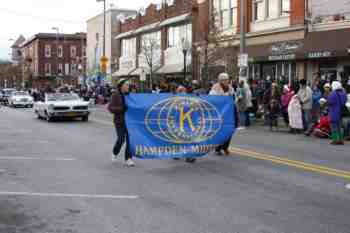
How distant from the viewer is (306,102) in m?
18.9

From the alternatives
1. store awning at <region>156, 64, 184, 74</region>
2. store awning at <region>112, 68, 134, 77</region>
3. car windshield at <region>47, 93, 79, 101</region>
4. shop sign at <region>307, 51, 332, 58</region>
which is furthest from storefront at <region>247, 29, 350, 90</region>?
store awning at <region>112, 68, 134, 77</region>

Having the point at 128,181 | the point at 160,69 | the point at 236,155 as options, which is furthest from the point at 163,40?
the point at 128,181

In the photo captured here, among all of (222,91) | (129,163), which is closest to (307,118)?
(222,91)

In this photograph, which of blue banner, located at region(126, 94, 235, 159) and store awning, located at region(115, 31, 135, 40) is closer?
blue banner, located at region(126, 94, 235, 159)

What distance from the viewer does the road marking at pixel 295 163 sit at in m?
10.4

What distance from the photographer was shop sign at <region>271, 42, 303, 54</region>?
2729 cm

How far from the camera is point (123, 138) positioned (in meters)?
11.7

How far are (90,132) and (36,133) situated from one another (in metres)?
1.87

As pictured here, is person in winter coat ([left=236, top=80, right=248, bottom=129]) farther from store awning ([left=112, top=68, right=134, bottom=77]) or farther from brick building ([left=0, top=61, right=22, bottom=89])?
brick building ([left=0, top=61, right=22, bottom=89])

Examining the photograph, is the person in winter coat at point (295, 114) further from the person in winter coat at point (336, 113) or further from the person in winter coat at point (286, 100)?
the person in winter coat at point (336, 113)

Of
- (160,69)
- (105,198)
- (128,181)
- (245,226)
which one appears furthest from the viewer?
(160,69)

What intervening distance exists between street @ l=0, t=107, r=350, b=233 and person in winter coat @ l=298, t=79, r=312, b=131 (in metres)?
4.70

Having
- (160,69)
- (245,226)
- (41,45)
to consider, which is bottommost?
(245,226)

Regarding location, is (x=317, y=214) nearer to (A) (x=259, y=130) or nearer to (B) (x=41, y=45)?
(A) (x=259, y=130)
